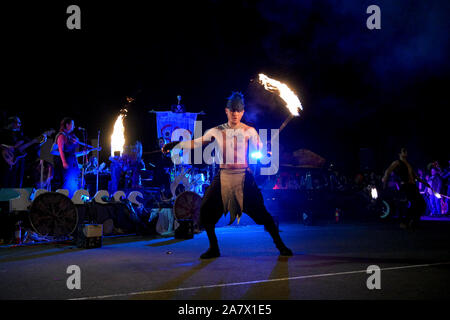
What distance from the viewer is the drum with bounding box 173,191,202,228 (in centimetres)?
1088

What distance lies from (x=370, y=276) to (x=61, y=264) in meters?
4.18

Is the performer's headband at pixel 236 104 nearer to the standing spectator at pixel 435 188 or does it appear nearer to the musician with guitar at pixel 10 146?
the musician with guitar at pixel 10 146

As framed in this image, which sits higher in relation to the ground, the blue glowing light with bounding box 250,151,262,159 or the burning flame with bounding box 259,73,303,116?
the burning flame with bounding box 259,73,303,116

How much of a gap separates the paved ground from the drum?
12.6 feet

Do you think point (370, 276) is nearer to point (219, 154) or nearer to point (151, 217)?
point (219, 154)

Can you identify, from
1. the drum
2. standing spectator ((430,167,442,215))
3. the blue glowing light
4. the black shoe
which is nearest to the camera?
the black shoe

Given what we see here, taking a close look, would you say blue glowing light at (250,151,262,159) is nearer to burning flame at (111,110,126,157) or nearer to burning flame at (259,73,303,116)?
burning flame at (259,73,303,116)

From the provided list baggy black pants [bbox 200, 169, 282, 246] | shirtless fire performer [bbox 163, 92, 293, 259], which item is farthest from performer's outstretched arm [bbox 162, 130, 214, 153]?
baggy black pants [bbox 200, 169, 282, 246]

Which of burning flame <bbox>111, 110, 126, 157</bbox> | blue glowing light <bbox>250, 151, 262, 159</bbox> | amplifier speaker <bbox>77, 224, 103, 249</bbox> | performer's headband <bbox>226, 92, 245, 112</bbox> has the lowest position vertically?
amplifier speaker <bbox>77, 224, 103, 249</bbox>

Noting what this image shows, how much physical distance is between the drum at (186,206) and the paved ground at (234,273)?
Result: 385 centimetres

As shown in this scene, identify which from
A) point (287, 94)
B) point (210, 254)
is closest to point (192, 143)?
point (210, 254)

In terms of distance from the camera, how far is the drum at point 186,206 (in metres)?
10.9

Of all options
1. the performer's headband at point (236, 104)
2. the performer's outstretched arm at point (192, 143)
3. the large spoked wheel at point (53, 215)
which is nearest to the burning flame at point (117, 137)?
the large spoked wheel at point (53, 215)

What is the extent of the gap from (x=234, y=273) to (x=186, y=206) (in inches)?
269
